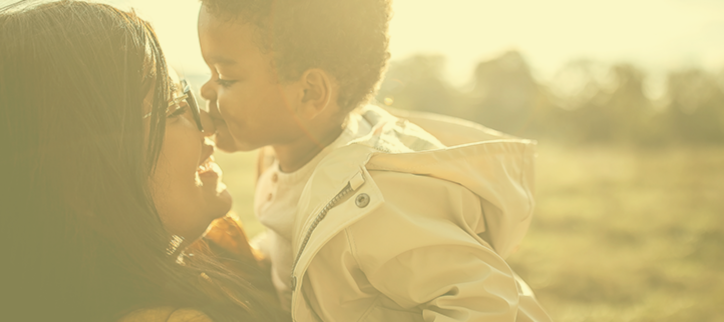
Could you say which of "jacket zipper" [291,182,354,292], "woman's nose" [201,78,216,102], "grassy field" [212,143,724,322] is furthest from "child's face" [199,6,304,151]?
"grassy field" [212,143,724,322]

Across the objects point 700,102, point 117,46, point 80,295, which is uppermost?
point 700,102

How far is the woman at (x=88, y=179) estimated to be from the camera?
1160 mm

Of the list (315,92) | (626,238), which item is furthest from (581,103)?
(315,92)

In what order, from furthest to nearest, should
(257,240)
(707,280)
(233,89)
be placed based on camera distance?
(707,280) → (257,240) → (233,89)

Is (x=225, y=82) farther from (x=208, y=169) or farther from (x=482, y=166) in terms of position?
(x=482, y=166)

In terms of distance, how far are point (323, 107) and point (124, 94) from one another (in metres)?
0.70

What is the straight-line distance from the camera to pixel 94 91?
3.94 feet

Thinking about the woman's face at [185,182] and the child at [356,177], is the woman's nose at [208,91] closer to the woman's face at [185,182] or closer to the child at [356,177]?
the child at [356,177]

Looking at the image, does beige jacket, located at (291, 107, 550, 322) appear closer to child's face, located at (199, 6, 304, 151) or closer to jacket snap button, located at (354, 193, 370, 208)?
jacket snap button, located at (354, 193, 370, 208)

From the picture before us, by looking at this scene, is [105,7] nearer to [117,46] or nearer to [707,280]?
[117,46]

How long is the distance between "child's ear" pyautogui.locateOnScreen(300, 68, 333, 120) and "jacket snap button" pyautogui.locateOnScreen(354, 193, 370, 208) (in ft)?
1.91

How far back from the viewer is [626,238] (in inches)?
168

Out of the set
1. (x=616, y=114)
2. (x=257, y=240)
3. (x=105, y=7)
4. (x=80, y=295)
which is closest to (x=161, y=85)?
(x=105, y=7)

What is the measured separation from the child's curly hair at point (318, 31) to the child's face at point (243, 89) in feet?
0.11
